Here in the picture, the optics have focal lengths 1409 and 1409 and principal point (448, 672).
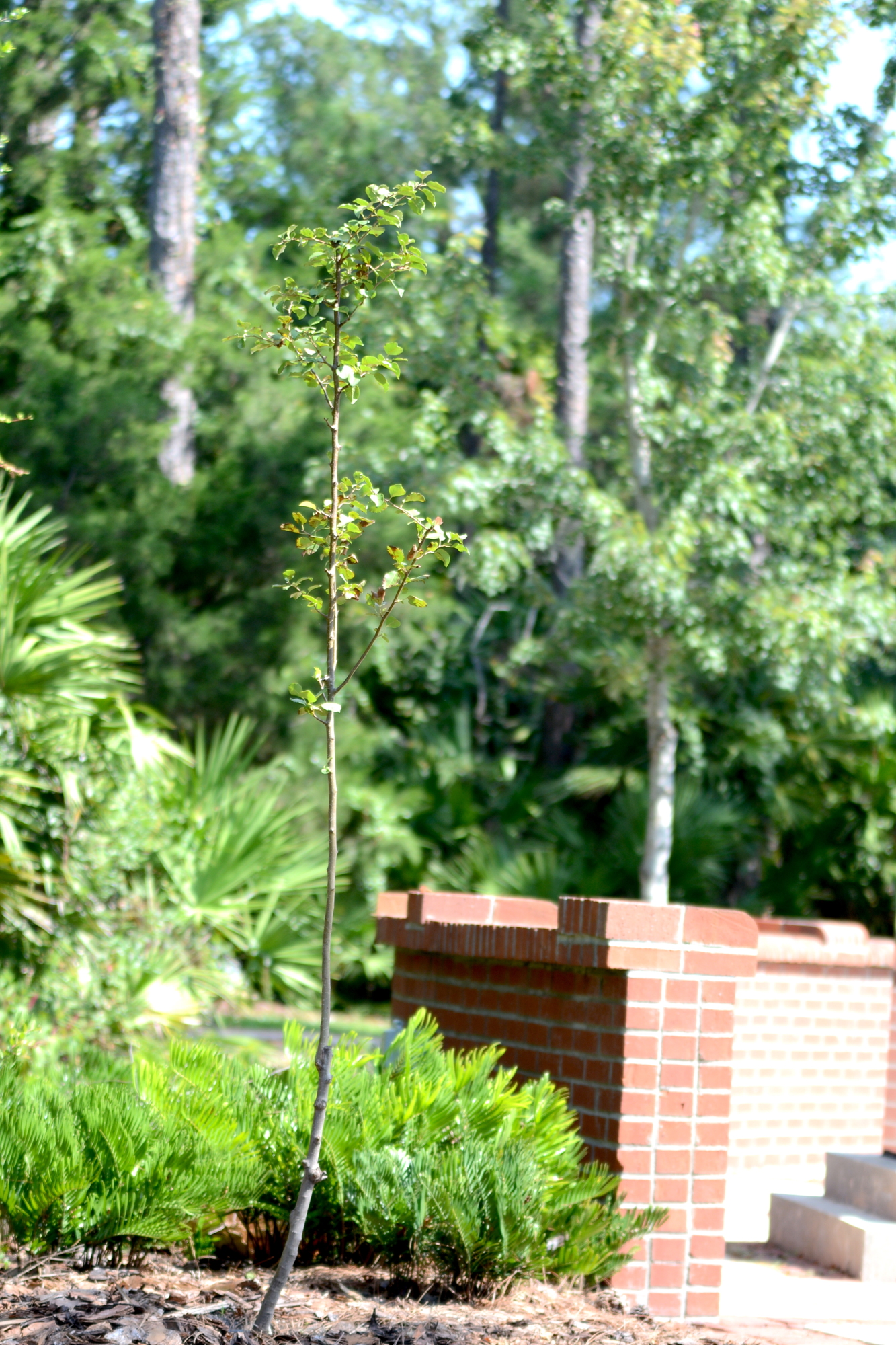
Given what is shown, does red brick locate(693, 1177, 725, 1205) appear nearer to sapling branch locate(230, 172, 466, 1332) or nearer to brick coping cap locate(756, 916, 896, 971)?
sapling branch locate(230, 172, 466, 1332)

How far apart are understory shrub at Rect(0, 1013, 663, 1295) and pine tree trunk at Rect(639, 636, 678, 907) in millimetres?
7203

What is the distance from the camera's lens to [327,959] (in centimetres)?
303

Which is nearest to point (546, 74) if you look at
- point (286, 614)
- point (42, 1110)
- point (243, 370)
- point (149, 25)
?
point (243, 370)

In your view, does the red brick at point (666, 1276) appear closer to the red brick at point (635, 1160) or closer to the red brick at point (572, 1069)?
the red brick at point (635, 1160)

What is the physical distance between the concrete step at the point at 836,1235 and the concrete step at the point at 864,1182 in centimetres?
3

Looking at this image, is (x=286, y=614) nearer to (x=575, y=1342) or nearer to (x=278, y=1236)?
(x=278, y=1236)

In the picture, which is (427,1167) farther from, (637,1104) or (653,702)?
(653,702)

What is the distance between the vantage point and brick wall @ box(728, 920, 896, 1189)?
6871 millimetres

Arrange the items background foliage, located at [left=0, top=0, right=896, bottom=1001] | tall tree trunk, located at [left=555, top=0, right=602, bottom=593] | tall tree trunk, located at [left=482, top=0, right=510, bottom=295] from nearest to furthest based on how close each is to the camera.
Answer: background foliage, located at [left=0, top=0, right=896, bottom=1001] → tall tree trunk, located at [left=555, top=0, right=602, bottom=593] → tall tree trunk, located at [left=482, top=0, right=510, bottom=295]

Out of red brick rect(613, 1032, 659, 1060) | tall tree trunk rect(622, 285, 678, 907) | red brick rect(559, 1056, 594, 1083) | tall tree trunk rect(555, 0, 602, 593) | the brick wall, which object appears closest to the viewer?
red brick rect(613, 1032, 659, 1060)

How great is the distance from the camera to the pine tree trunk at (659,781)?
→ 11.0 metres

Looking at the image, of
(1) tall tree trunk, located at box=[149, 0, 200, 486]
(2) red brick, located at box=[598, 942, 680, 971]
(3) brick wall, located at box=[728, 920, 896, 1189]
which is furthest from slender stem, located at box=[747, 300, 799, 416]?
(2) red brick, located at box=[598, 942, 680, 971]

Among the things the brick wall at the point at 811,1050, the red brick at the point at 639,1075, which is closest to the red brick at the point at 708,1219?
the red brick at the point at 639,1075

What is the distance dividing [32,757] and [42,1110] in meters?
4.29
